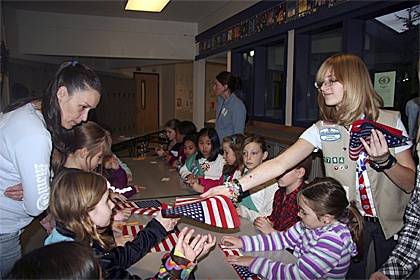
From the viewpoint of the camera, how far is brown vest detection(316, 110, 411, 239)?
1471 mm

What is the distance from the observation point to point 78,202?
1.39 meters

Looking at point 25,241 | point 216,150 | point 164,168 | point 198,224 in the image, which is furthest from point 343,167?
point 164,168

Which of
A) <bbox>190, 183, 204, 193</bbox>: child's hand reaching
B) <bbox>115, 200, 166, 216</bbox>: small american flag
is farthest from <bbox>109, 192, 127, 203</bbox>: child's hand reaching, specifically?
<bbox>190, 183, 204, 193</bbox>: child's hand reaching

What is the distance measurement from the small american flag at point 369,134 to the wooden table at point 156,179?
1.68 meters

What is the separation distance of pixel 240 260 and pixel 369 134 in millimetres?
803

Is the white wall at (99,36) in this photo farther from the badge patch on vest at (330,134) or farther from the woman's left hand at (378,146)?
the woman's left hand at (378,146)

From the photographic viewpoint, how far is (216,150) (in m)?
3.46

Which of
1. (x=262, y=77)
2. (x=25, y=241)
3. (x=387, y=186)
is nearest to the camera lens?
(x=387, y=186)

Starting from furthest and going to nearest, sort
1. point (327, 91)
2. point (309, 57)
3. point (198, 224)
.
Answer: point (309, 57), point (198, 224), point (327, 91)

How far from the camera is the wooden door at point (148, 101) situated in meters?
11.7

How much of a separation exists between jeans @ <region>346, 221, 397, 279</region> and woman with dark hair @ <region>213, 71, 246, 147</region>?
8.99 ft

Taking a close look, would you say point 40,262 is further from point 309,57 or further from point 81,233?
point 309,57

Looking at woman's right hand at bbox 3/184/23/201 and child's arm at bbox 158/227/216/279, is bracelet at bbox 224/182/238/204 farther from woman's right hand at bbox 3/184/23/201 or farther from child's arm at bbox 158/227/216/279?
woman's right hand at bbox 3/184/23/201

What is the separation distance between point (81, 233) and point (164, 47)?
22.1 feet
